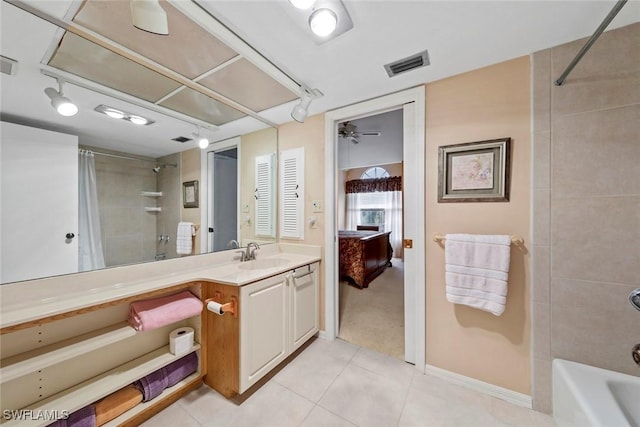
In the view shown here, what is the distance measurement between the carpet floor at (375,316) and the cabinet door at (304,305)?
0.41 m

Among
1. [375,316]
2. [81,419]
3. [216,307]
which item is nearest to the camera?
[81,419]

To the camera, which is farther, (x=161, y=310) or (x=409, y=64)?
(x=409, y=64)

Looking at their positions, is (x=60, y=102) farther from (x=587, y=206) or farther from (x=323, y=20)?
(x=587, y=206)

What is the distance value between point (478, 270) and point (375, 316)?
61.3 inches

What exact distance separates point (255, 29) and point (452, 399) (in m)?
2.62

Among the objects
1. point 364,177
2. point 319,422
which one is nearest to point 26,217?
point 319,422

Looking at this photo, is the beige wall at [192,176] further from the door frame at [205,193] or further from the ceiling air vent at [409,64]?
the ceiling air vent at [409,64]

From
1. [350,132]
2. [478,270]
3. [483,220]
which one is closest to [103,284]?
[478,270]

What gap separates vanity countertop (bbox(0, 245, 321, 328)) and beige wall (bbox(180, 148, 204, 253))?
0.25 metres

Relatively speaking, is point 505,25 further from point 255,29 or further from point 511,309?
point 511,309

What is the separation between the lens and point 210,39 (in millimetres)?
1262

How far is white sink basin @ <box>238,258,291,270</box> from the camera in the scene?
203cm

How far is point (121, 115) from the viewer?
1.49 m

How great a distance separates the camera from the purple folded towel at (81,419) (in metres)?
1.12
